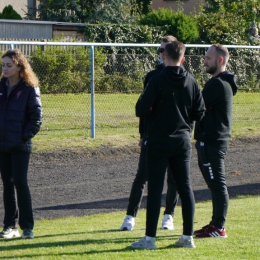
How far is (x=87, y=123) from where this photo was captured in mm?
15562

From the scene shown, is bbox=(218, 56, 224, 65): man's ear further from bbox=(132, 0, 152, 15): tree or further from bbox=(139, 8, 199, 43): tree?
bbox=(132, 0, 152, 15): tree

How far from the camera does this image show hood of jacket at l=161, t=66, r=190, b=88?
20.0ft

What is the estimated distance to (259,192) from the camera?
11109 mm

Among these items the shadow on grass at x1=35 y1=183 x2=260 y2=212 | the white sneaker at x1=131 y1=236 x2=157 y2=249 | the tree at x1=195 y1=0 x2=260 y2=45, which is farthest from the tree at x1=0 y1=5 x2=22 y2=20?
the white sneaker at x1=131 y1=236 x2=157 y2=249

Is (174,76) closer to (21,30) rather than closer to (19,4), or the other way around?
(21,30)

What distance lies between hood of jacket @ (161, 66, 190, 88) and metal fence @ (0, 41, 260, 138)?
7.81 metres

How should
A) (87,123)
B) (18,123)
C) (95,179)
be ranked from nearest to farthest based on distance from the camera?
(18,123)
(95,179)
(87,123)

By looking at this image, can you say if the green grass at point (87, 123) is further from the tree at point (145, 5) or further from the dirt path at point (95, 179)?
the tree at point (145, 5)

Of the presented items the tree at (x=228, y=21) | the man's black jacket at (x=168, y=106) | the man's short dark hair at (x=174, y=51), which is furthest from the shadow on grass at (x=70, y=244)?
the tree at (x=228, y=21)

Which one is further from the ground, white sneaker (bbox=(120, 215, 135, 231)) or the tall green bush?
the tall green bush

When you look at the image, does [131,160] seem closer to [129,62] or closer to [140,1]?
[129,62]

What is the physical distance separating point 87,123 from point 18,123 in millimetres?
8623

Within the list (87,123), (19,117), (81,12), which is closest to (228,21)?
(81,12)

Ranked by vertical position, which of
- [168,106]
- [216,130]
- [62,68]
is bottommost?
[62,68]
